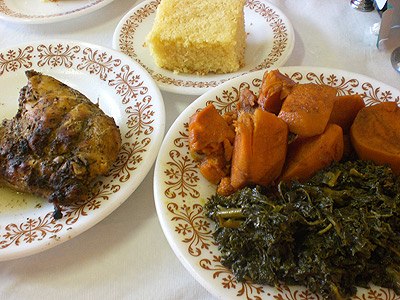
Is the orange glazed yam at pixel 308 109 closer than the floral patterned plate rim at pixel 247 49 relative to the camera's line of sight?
Yes

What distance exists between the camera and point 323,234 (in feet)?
4.78

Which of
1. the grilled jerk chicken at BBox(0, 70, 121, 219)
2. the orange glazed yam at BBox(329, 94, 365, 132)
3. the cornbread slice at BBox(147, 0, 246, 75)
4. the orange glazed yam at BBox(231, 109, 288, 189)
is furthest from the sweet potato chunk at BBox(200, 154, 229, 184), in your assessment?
the cornbread slice at BBox(147, 0, 246, 75)

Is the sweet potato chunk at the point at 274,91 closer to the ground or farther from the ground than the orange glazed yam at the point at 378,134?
farther from the ground

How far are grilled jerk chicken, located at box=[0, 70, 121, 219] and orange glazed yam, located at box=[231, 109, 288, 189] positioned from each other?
29.1 inches

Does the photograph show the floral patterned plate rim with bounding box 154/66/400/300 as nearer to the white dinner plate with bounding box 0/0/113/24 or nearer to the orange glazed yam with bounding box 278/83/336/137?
the orange glazed yam with bounding box 278/83/336/137

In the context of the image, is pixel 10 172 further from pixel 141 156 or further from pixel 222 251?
pixel 222 251

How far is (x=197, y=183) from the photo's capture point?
183 cm

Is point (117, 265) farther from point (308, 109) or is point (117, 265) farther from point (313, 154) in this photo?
point (308, 109)

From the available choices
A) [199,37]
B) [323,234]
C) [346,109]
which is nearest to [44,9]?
[199,37]

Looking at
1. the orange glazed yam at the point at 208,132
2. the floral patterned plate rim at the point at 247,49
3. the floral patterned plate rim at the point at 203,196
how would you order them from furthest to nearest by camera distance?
the floral patterned plate rim at the point at 247,49, the orange glazed yam at the point at 208,132, the floral patterned plate rim at the point at 203,196

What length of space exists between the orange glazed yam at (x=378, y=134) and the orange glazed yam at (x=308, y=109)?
0.20m

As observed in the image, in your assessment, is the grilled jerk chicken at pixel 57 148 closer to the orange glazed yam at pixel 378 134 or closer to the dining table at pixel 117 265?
the dining table at pixel 117 265

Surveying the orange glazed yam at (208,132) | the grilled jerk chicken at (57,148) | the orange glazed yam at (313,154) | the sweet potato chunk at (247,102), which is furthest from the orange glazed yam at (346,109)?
the grilled jerk chicken at (57,148)

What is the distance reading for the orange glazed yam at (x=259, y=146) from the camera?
1.62 metres
